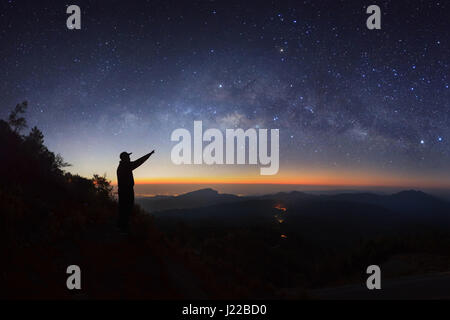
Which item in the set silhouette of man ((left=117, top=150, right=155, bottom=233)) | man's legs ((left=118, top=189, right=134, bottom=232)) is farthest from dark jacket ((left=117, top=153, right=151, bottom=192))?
man's legs ((left=118, top=189, right=134, bottom=232))

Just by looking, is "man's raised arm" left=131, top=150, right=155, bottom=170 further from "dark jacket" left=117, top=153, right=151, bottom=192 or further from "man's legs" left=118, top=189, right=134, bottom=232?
"man's legs" left=118, top=189, right=134, bottom=232

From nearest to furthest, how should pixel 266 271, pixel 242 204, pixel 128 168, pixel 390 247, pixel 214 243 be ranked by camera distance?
pixel 128 168 < pixel 390 247 < pixel 266 271 < pixel 214 243 < pixel 242 204

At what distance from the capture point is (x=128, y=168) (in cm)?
657

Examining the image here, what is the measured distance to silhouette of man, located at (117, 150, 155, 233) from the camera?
21.4 ft

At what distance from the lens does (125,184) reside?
258 inches

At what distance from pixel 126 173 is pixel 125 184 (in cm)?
32

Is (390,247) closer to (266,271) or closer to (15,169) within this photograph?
(266,271)

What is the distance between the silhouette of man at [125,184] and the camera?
652 cm

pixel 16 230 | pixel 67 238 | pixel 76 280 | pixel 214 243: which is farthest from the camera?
pixel 214 243

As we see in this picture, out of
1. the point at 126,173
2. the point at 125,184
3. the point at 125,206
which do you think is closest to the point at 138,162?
the point at 126,173

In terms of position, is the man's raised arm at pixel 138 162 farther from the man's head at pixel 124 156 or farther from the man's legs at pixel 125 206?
the man's legs at pixel 125 206

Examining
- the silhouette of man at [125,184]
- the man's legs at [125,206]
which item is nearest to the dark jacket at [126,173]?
the silhouette of man at [125,184]
